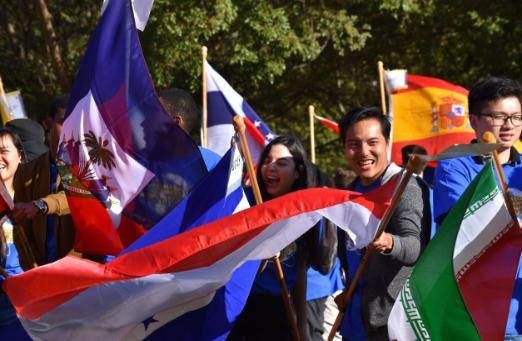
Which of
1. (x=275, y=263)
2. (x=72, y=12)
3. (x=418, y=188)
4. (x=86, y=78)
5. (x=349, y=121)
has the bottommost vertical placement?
(x=275, y=263)

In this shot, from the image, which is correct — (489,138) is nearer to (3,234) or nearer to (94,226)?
(94,226)

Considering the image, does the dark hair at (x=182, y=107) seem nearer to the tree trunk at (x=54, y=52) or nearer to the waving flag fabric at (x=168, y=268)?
the waving flag fabric at (x=168, y=268)

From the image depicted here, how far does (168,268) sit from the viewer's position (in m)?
4.05

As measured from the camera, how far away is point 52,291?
407cm

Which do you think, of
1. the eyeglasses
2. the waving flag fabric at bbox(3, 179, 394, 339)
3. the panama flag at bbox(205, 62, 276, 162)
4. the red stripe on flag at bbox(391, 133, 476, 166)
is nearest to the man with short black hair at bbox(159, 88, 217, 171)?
the waving flag fabric at bbox(3, 179, 394, 339)

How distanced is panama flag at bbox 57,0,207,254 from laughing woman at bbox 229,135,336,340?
2.17ft

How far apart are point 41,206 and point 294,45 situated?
8.78 meters

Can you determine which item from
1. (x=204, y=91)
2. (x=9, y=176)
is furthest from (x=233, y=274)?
(x=204, y=91)

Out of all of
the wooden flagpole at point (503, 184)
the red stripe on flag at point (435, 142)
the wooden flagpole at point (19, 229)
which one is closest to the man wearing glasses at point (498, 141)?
the wooden flagpole at point (503, 184)

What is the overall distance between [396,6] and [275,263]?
1015cm

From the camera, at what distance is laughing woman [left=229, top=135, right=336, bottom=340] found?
4.96 metres

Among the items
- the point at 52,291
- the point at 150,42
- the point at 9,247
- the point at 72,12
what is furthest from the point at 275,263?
the point at 72,12

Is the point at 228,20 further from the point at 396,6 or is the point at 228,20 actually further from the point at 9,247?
the point at 9,247

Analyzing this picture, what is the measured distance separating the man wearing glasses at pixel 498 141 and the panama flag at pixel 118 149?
1.13 m
